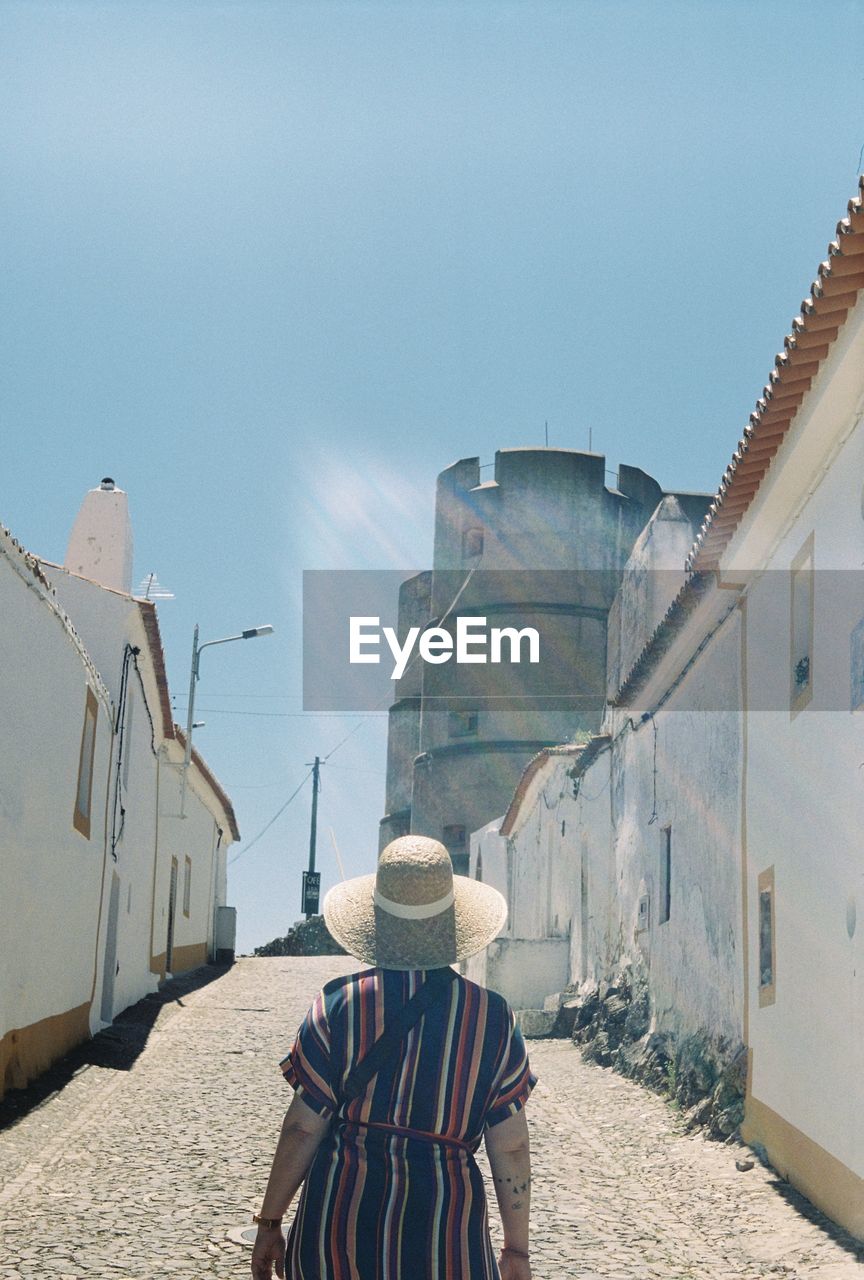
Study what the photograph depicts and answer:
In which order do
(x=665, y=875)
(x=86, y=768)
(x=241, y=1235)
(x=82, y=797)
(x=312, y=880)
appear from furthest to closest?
(x=312, y=880)
(x=86, y=768)
(x=82, y=797)
(x=665, y=875)
(x=241, y=1235)

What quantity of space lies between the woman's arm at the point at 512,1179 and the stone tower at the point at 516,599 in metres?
28.1

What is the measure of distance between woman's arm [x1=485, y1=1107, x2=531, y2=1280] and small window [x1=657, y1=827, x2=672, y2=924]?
1025cm

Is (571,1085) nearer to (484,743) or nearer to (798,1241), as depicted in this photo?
(798,1241)

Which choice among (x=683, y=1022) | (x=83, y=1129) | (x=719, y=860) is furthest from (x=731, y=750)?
(x=83, y=1129)

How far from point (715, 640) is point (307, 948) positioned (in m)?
30.4

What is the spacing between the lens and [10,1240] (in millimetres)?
6797

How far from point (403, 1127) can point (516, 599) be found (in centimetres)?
2977

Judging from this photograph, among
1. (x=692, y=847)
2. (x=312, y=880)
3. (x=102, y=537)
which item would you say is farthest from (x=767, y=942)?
(x=312, y=880)

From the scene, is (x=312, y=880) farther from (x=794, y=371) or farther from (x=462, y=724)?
(x=794, y=371)

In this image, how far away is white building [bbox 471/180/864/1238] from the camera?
7.44 metres

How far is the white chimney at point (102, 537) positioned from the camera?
22062 mm

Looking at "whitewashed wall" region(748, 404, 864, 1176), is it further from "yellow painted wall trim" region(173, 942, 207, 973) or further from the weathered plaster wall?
"yellow painted wall trim" region(173, 942, 207, 973)

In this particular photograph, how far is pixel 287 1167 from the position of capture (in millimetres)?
3361

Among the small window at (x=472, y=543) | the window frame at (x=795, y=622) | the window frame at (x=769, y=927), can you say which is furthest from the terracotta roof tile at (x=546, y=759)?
the small window at (x=472, y=543)
